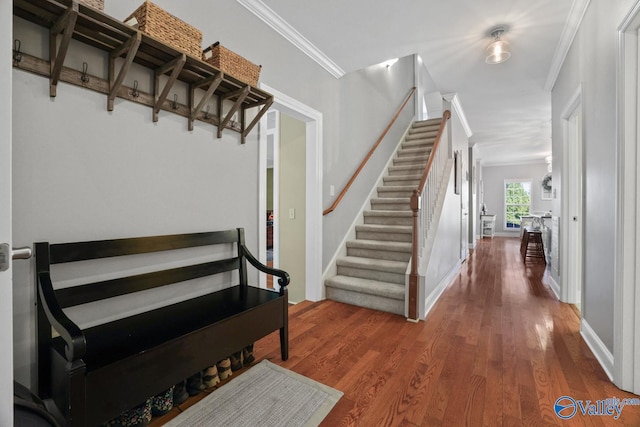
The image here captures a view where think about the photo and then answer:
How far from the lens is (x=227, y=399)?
1681mm

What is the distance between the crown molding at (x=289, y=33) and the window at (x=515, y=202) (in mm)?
10765

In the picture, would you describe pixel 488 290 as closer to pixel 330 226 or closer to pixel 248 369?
pixel 330 226

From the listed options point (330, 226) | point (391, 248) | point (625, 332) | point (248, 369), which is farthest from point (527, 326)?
point (248, 369)

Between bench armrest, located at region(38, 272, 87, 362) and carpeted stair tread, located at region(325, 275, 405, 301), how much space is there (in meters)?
2.48

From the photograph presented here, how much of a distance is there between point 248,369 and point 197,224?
3.36 ft

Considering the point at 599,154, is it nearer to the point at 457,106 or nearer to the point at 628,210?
the point at 628,210

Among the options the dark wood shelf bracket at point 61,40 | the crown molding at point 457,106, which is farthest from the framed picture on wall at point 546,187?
the dark wood shelf bracket at point 61,40

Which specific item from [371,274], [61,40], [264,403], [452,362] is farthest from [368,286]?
[61,40]

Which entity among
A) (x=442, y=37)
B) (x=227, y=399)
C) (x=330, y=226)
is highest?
(x=442, y=37)

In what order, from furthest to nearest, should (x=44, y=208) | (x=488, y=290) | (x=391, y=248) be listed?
(x=488, y=290) < (x=391, y=248) < (x=44, y=208)

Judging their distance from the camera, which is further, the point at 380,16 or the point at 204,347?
the point at 380,16

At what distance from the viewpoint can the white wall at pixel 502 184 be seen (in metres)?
11.0

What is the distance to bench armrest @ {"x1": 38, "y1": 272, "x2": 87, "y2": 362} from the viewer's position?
3.47 feet

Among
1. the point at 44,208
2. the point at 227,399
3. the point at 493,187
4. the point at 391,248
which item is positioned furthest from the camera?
the point at 493,187
